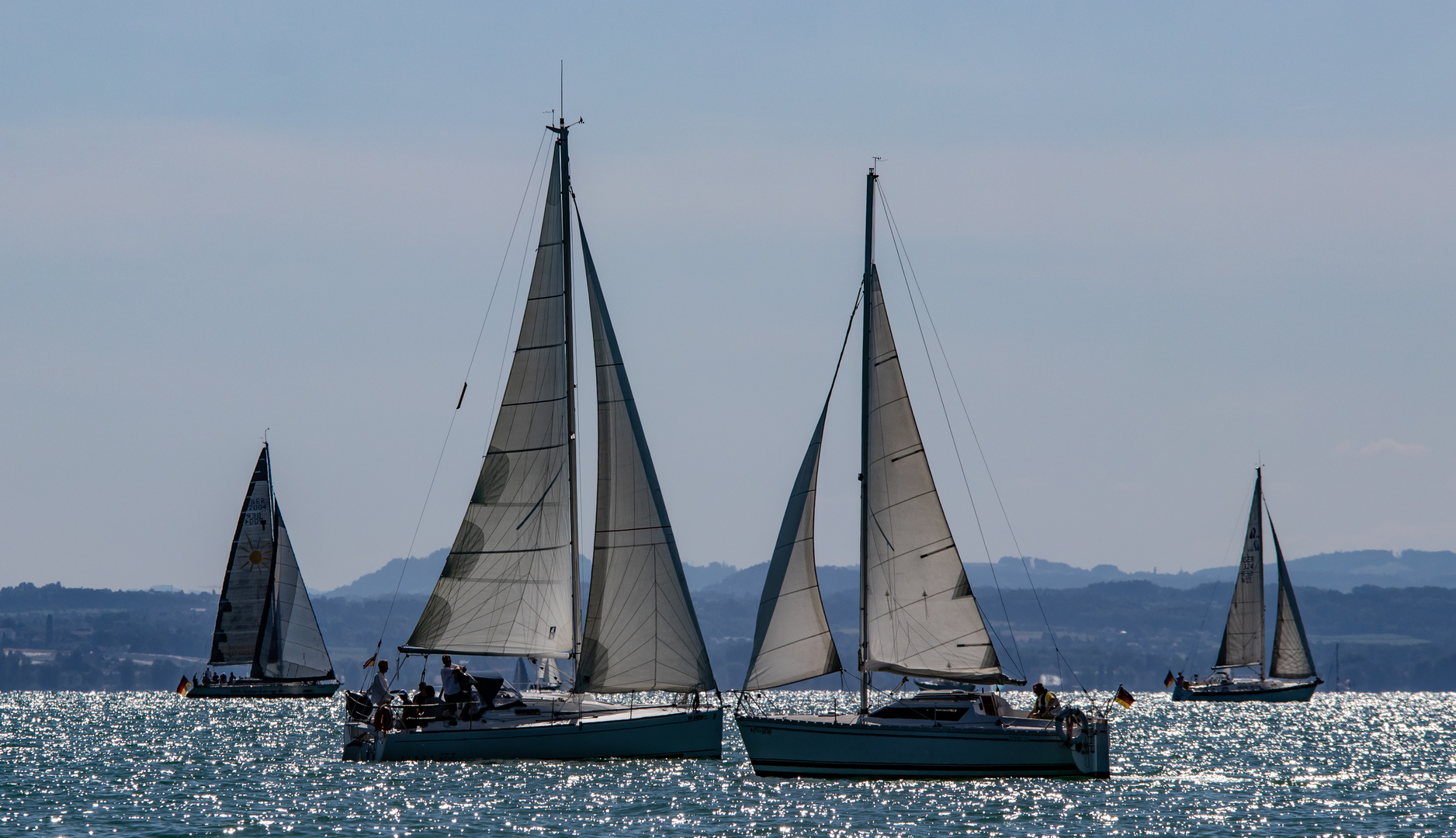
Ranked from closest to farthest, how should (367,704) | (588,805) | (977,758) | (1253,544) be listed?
(588,805) → (977,758) → (367,704) → (1253,544)

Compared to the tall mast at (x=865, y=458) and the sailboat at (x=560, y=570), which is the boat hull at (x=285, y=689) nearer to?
the sailboat at (x=560, y=570)

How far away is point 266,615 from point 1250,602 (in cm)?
5582

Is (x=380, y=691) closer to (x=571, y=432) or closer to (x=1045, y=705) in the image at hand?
(x=571, y=432)

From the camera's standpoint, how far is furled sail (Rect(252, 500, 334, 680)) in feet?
280

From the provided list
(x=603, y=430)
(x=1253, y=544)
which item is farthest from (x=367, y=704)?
(x=1253, y=544)

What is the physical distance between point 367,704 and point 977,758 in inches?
645

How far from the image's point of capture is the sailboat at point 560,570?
39469 mm

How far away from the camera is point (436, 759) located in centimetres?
3994

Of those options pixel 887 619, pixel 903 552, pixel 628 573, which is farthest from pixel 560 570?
pixel 903 552

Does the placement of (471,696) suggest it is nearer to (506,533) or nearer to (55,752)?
(506,533)

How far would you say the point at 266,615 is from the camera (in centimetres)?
8512

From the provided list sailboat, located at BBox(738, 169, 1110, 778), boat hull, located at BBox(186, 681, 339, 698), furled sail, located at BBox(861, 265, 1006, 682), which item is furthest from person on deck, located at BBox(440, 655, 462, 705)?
boat hull, located at BBox(186, 681, 339, 698)

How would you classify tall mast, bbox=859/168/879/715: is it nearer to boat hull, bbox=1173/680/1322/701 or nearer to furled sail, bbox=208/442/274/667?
furled sail, bbox=208/442/274/667

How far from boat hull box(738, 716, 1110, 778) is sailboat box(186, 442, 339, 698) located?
5349 cm
